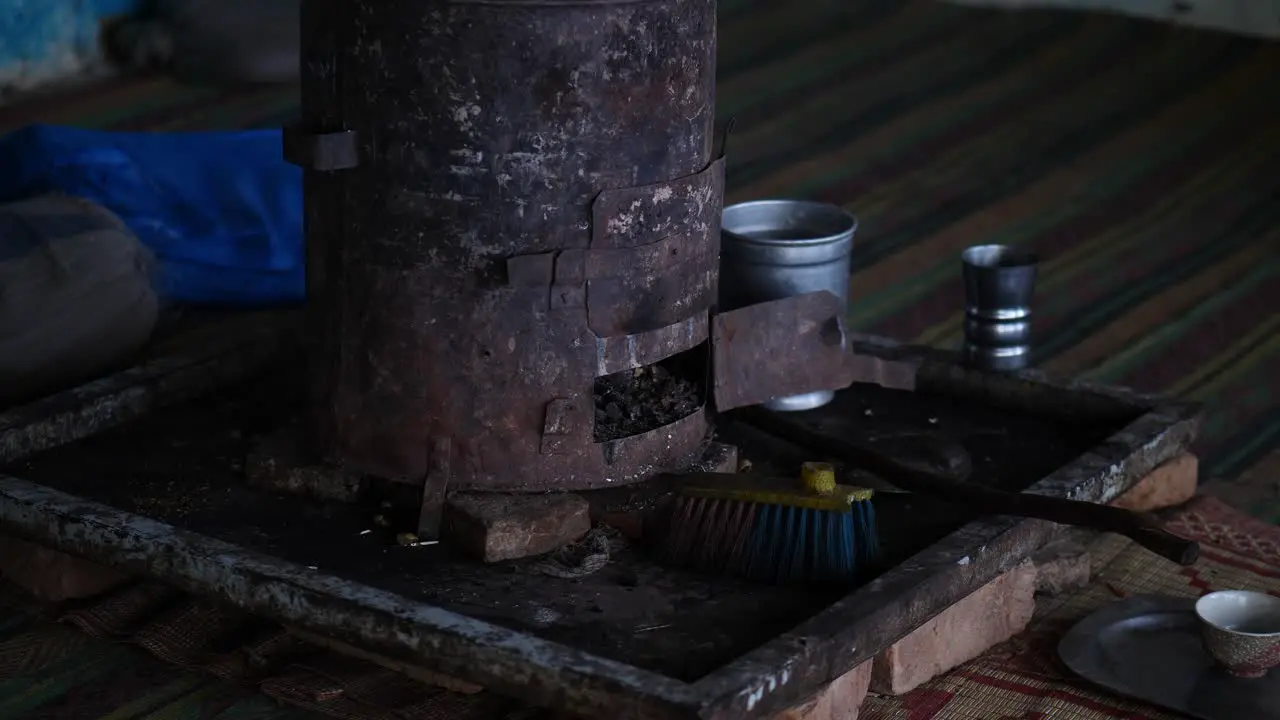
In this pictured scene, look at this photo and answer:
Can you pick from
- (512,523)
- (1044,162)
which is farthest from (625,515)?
(1044,162)

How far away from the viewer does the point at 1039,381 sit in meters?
3.36

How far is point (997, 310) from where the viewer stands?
3.40 metres

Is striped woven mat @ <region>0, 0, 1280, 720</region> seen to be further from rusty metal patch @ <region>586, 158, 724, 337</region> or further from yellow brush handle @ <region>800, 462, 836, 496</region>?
yellow brush handle @ <region>800, 462, 836, 496</region>

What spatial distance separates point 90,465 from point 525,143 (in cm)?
104

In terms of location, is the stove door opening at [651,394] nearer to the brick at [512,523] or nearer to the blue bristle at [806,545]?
the brick at [512,523]

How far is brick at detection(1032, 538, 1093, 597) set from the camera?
2.93 meters

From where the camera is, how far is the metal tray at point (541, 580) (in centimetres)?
230

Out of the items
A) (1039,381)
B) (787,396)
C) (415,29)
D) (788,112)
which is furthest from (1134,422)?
(788,112)

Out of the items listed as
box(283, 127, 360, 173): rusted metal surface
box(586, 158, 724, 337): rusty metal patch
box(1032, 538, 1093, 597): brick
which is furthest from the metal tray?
box(283, 127, 360, 173): rusted metal surface

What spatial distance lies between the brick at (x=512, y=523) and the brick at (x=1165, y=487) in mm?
1050

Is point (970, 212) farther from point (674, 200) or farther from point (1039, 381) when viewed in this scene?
point (674, 200)

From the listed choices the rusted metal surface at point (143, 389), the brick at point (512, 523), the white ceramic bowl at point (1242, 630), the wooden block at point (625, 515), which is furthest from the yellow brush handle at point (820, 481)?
the rusted metal surface at point (143, 389)

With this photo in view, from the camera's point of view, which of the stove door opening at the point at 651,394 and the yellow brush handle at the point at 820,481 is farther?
the stove door opening at the point at 651,394

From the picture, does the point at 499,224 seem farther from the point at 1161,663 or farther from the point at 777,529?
the point at 1161,663
